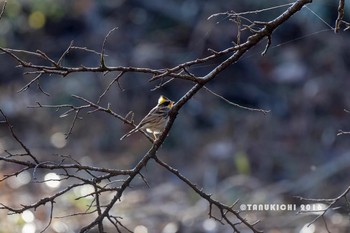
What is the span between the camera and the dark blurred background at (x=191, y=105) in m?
7.80

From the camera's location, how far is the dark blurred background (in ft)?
25.6

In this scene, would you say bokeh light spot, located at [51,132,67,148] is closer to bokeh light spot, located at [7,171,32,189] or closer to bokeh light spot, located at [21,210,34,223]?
bokeh light spot, located at [7,171,32,189]

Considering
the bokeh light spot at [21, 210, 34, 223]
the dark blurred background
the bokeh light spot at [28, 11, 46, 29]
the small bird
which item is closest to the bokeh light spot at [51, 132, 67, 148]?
the dark blurred background

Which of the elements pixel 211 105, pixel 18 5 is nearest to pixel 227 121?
pixel 211 105

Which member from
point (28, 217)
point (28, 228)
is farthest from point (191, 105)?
point (28, 228)

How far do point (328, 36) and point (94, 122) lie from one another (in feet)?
9.43

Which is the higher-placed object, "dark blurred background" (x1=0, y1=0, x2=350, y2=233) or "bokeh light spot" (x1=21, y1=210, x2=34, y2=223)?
"dark blurred background" (x1=0, y1=0, x2=350, y2=233)

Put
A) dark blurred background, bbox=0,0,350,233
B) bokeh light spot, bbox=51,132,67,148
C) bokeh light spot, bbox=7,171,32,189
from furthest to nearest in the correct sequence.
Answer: bokeh light spot, bbox=51,132,67,148 → bokeh light spot, bbox=7,171,32,189 → dark blurred background, bbox=0,0,350,233

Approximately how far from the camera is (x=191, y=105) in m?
9.27

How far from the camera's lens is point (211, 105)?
9.20 m

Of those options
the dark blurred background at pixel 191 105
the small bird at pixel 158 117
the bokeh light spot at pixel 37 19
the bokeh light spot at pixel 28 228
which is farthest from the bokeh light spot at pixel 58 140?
the small bird at pixel 158 117

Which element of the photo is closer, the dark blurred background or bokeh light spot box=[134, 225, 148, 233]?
bokeh light spot box=[134, 225, 148, 233]

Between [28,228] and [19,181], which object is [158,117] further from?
[19,181]

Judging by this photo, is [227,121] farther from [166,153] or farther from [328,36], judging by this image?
[328,36]
